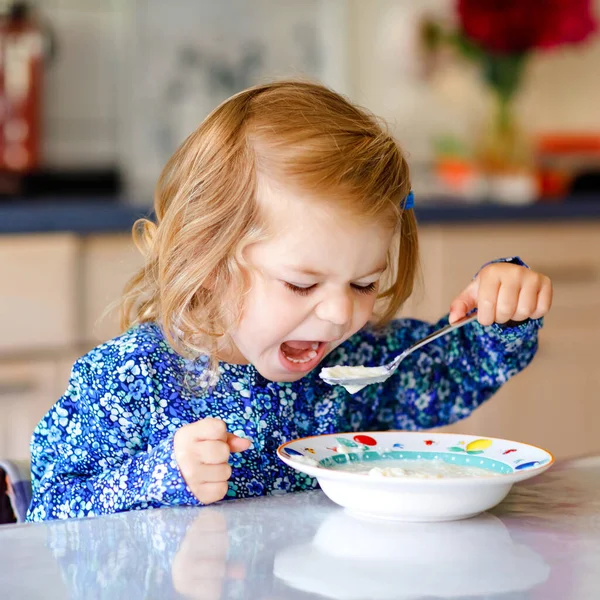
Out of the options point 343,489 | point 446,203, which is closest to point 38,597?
point 343,489

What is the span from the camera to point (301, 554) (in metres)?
0.75

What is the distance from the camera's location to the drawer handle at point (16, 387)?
2145mm

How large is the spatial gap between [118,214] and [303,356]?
45.3 inches

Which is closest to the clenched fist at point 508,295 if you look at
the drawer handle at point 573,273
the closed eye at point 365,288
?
the closed eye at point 365,288

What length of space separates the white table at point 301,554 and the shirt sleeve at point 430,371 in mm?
416

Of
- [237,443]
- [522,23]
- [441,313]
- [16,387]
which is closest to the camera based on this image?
[237,443]

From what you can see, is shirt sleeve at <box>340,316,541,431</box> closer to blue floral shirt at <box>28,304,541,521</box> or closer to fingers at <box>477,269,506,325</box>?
blue floral shirt at <box>28,304,541,521</box>

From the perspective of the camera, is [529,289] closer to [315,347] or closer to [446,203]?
[315,347]

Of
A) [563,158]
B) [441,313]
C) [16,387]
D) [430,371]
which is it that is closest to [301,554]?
[430,371]

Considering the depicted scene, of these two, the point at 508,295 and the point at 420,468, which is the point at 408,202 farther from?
the point at 420,468

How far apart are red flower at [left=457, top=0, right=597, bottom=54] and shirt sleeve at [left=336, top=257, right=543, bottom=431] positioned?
1.65 m

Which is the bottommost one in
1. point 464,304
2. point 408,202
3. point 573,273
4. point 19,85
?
point 573,273

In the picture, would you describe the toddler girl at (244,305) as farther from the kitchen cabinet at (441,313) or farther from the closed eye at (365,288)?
the kitchen cabinet at (441,313)

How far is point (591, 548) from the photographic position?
2.54ft
